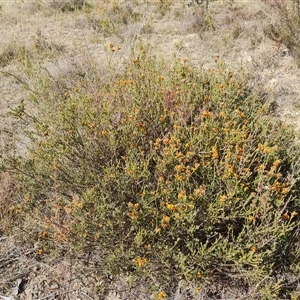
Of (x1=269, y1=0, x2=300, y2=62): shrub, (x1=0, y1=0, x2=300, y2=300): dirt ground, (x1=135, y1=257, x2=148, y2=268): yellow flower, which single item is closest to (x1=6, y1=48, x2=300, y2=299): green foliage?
(x1=135, y1=257, x2=148, y2=268): yellow flower

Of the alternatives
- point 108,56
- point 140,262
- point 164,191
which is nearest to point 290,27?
point 108,56

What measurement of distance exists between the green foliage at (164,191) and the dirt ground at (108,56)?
0.70 feet

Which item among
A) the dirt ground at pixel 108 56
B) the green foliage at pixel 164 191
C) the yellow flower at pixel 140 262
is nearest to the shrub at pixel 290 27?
the dirt ground at pixel 108 56

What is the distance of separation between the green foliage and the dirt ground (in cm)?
21


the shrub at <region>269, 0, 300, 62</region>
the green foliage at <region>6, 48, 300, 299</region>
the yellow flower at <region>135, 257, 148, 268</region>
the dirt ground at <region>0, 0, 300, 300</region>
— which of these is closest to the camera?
the yellow flower at <region>135, 257, 148, 268</region>

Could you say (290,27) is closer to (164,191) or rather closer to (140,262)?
(164,191)

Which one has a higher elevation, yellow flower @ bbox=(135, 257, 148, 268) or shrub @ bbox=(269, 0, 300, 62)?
shrub @ bbox=(269, 0, 300, 62)

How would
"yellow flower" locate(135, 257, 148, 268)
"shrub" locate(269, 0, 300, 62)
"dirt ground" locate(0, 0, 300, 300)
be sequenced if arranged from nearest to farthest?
1. "yellow flower" locate(135, 257, 148, 268)
2. "dirt ground" locate(0, 0, 300, 300)
3. "shrub" locate(269, 0, 300, 62)

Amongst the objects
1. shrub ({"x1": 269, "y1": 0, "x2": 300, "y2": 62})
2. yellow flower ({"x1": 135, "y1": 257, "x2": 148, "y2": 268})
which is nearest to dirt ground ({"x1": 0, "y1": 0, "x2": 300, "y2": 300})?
shrub ({"x1": 269, "y1": 0, "x2": 300, "y2": 62})

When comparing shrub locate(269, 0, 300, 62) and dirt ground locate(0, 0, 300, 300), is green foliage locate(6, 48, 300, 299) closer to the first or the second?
dirt ground locate(0, 0, 300, 300)

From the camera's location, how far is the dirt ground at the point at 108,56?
2582 mm

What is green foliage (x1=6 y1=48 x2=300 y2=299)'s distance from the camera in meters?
2.26

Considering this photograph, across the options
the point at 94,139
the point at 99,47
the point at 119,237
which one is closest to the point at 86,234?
the point at 119,237

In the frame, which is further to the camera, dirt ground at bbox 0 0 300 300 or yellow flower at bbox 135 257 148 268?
dirt ground at bbox 0 0 300 300
